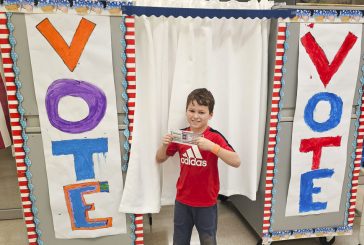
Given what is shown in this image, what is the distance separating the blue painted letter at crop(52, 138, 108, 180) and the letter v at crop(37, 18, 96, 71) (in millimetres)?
397

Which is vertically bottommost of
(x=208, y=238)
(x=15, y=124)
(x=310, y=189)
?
(x=208, y=238)

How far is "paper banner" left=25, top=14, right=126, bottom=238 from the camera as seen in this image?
1586 millimetres

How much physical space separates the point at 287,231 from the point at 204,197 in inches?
32.2

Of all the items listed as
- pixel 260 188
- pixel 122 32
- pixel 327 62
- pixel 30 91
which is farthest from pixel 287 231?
pixel 30 91

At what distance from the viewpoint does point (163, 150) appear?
5.80ft

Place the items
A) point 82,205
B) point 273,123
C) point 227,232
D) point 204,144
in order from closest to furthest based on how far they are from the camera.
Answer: point 204,144, point 82,205, point 273,123, point 227,232

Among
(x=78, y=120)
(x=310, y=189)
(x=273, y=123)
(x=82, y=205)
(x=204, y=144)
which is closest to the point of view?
(x=204, y=144)

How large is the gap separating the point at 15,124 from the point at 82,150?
1.18 ft

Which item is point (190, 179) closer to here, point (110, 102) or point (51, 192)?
point (110, 102)

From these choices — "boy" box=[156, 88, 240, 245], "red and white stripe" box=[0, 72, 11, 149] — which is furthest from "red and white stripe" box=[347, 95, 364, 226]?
"red and white stripe" box=[0, 72, 11, 149]

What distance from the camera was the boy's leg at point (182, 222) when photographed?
1766 mm

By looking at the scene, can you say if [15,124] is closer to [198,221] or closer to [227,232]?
[198,221]

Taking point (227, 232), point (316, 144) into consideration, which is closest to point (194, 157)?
point (316, 144)

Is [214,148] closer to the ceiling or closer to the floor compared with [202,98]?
closer to the floor
